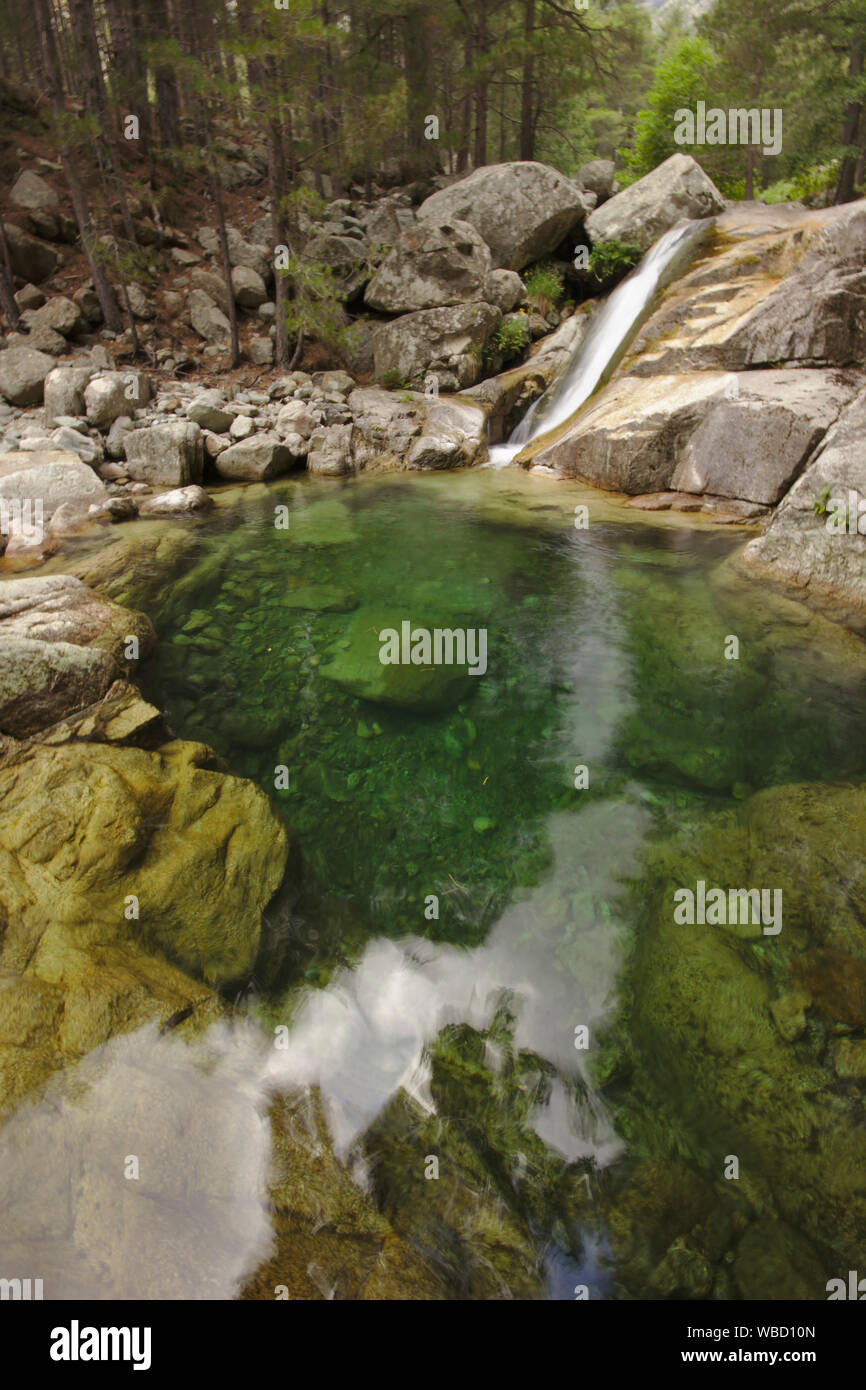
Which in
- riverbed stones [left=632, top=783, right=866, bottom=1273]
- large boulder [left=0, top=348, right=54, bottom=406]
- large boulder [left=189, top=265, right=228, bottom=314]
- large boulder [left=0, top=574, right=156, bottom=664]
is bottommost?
riverbed stones [left=632, top=783, right=866, bottom=1273]

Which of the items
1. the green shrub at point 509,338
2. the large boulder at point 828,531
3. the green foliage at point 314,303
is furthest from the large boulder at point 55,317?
the large boulder at point 828,531

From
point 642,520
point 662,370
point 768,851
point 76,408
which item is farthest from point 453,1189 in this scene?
point 76,408

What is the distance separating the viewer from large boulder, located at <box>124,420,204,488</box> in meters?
12.5

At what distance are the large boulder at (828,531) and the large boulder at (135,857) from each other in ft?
22.0

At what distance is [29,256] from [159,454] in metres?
9.85

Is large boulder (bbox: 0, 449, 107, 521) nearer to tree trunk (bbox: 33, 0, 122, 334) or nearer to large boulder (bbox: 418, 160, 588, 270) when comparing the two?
tree trunk (bbox: 33, 0, 122, 334)

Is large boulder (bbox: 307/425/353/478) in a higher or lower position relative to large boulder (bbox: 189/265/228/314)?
lower

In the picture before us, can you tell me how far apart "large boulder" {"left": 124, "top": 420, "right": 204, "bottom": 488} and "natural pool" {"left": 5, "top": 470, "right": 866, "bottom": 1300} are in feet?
20.5

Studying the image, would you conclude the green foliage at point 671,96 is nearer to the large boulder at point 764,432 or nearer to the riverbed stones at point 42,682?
the large boulder at point 764,432

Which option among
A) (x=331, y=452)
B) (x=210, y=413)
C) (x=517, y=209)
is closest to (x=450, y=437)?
(x=331, y=452)

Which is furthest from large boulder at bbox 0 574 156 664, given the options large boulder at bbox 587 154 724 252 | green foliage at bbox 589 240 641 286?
large boulder at bbox 587 154 724 252

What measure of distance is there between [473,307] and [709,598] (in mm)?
11990

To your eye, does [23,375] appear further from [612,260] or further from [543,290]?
[612,260]

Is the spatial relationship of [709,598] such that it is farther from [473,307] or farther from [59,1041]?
[473,307]
